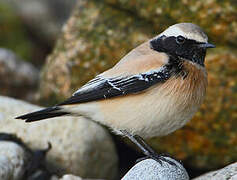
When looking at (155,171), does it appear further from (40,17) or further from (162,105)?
(40,17)

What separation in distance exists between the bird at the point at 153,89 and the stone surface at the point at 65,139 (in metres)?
1.16

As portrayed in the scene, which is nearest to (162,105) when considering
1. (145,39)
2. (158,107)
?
(158,107)

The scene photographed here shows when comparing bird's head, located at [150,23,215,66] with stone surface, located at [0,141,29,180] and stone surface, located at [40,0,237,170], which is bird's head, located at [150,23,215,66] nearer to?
stone surface, located at [40,0,237,170]

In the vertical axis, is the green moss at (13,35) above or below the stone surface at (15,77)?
above

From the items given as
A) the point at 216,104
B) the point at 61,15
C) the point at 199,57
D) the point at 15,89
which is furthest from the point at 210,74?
the point at 61,15

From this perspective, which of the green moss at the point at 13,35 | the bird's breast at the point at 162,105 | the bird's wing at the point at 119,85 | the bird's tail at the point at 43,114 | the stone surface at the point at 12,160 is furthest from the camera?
the green moss at the point at 13,35

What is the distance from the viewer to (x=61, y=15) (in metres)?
12.1

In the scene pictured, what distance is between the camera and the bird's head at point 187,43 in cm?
520

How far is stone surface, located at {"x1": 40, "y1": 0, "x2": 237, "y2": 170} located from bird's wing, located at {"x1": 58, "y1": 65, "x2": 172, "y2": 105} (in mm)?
2013

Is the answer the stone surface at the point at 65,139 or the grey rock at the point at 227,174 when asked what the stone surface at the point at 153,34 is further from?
the grey rock at the point at 227,174

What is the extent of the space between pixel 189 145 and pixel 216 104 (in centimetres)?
74

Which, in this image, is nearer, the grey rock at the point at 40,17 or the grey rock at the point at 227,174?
the grey rock at the point at 227,174

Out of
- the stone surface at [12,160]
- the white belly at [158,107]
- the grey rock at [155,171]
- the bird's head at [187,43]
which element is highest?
the bird's head at [187,43]

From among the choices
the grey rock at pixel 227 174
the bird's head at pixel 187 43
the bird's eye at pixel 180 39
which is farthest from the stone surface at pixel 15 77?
the grey rock at pixel 227 174
